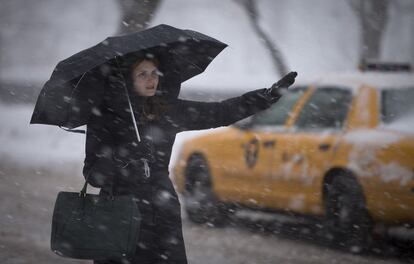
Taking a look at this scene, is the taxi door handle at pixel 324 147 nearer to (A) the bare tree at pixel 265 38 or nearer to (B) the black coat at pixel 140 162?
(B) the black coat at pixel 140 162

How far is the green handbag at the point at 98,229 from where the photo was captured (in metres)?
3.89

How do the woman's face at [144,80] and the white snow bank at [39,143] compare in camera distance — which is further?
the white snow bank at [39,143]

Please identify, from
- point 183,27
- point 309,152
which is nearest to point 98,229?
point 309,152

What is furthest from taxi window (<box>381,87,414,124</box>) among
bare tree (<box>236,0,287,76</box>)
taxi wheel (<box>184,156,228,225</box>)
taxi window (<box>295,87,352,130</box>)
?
bare tree (<box>236,0,287,76</box>)

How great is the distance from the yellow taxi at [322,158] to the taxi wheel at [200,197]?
Answer: 0.01 m

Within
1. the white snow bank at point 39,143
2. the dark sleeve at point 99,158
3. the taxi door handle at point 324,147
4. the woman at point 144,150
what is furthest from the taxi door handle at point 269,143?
the white snow bank at point 39,143

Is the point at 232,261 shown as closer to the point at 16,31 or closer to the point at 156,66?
the point at 156,66

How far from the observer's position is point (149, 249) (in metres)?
4.21

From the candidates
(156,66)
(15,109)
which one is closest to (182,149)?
(156,66)

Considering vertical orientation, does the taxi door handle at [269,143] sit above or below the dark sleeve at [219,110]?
below

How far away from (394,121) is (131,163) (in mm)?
3997

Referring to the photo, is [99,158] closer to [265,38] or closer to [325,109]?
[325,109]

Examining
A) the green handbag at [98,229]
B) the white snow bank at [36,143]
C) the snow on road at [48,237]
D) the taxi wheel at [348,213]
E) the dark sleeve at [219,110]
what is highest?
the dark sleeve at [219,110]

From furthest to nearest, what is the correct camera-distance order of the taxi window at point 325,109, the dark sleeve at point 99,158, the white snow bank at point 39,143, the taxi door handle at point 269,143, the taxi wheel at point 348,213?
the white snow bank at point 39,143 → the taxi door handle at point 269,143 → the taxi window at point 325,109 → the taxi wheel at point 348,213 → the dark sleeve at point 99,158
